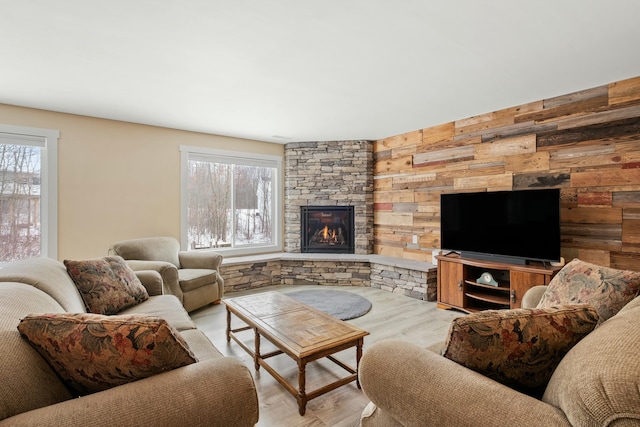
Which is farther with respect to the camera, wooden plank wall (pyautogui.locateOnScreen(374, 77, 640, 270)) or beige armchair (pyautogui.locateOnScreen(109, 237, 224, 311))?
beige armchair (pyautogui.locateOnScreen(109, 237, 224, 311))

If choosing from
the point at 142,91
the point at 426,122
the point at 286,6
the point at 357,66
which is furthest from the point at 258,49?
the point at 426,122

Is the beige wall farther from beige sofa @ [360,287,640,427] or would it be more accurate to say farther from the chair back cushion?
beige sofa @ [360,287,640,427]

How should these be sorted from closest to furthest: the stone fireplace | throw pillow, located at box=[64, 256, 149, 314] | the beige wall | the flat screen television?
1. throw pillow, located at box=[64, 256, 149, 314]
2. the flat screen television
3. the beige wall
4. the stone fireplace

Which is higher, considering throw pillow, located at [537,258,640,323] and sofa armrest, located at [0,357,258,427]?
throw pillow, located at [537,258,640,323]

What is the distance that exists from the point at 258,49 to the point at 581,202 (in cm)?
339

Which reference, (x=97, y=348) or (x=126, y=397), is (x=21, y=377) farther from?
(x=126, y=397)

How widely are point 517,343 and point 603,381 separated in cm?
30

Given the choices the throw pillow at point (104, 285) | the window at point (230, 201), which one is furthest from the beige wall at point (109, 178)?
the throw pillow at point (104, 285)

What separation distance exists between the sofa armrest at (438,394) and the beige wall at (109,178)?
4021 mm

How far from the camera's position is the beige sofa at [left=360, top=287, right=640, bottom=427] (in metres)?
0.71

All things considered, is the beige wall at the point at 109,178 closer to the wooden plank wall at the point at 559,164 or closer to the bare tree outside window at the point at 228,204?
the bare tree outside window at the point at 228,204

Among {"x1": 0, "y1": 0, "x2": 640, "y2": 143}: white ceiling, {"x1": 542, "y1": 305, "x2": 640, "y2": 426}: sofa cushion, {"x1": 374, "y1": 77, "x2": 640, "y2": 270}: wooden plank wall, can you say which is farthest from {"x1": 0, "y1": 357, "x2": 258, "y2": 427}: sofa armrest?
{"x1": 374, "y1": 77, "x2": 640, "y2": 270}: wooden plank wall

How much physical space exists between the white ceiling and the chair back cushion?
156 centimetres

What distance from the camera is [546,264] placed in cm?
322
